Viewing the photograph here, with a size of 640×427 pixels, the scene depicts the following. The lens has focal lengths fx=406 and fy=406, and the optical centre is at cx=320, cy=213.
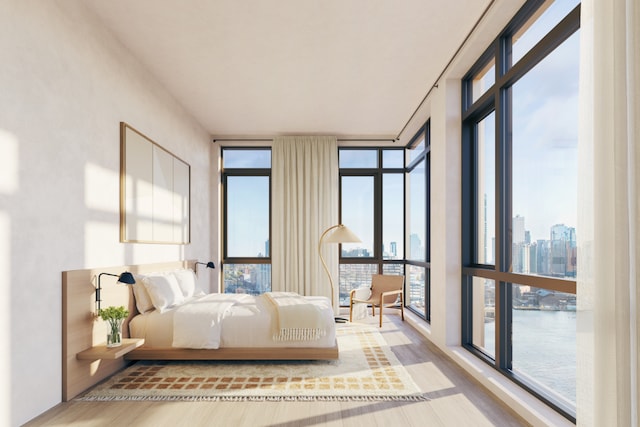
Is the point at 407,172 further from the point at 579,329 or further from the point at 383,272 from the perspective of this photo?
the point at 579,329

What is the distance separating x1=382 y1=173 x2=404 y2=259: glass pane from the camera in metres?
6.99

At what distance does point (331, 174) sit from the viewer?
6691 millimetres

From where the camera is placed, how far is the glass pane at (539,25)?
97.9 inches

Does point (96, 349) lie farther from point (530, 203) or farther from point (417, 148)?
point (417, 148)

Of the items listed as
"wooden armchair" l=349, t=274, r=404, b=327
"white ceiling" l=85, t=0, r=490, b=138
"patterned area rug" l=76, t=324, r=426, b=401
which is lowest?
"patterned area rug" l=76, t=324, r=426, b=401

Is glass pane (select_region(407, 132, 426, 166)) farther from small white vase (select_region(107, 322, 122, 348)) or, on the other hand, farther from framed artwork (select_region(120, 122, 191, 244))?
small white vase (select_region(107, 322, 122, 348))

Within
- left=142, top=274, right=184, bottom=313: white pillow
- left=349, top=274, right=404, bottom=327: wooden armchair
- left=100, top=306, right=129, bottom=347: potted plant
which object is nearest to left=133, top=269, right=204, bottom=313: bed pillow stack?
left=142, top=274, right=184, bottom=313: white pillow

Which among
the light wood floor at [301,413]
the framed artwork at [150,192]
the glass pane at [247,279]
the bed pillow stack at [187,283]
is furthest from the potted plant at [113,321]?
the glass pane at [247,279]

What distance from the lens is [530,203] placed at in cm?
281

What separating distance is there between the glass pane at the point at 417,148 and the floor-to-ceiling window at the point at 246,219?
2419 millimetres

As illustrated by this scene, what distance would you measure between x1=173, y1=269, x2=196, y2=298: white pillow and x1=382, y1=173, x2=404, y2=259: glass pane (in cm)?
343

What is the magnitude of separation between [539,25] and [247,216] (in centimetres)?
520

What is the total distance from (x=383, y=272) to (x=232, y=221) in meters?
2.74

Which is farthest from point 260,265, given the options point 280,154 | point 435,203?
point 435,203
